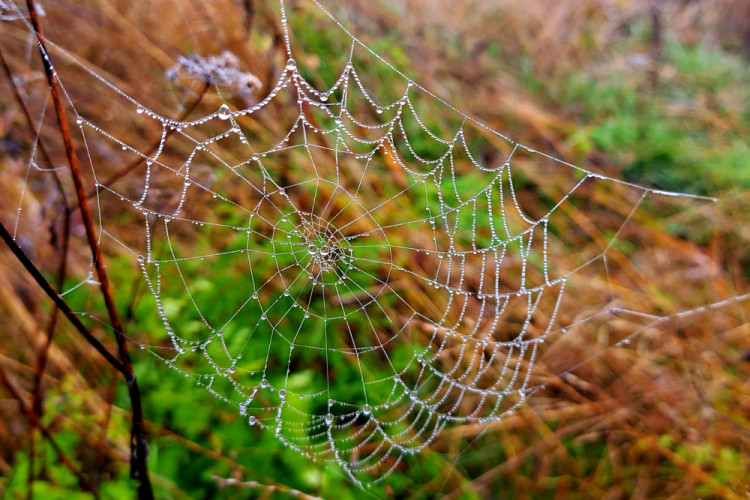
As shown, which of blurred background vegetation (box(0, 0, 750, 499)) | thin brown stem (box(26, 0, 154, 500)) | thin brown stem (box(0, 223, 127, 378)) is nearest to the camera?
thin brown stem (box(0, 223, 127, 378))

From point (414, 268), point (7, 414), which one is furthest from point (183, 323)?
point (414, 268)

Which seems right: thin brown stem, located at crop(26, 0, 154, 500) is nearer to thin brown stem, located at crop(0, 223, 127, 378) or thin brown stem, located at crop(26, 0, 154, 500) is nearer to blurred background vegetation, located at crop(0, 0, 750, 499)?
thin brown stem, located at crop(0, 223, 127, 378)

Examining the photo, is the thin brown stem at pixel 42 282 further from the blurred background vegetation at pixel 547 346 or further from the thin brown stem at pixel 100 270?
the blurred background vegetation at pixel 547 346

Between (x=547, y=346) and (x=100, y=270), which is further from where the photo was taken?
(x=547, y=346)

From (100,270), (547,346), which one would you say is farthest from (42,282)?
(547,346)

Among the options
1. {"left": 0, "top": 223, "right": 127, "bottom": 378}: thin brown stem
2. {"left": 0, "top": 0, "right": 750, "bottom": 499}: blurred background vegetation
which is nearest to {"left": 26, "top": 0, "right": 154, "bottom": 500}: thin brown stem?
{"left": 0, "top": 223, "right": 127, "bottom": 378}: thin brown stem

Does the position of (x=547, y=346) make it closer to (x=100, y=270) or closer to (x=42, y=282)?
(x=100, y=270)

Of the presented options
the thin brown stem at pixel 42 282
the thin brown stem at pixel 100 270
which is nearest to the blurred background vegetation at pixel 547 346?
the thin brown stem at pixel 100 270

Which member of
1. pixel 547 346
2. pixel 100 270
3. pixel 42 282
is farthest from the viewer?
pixel 547 346
